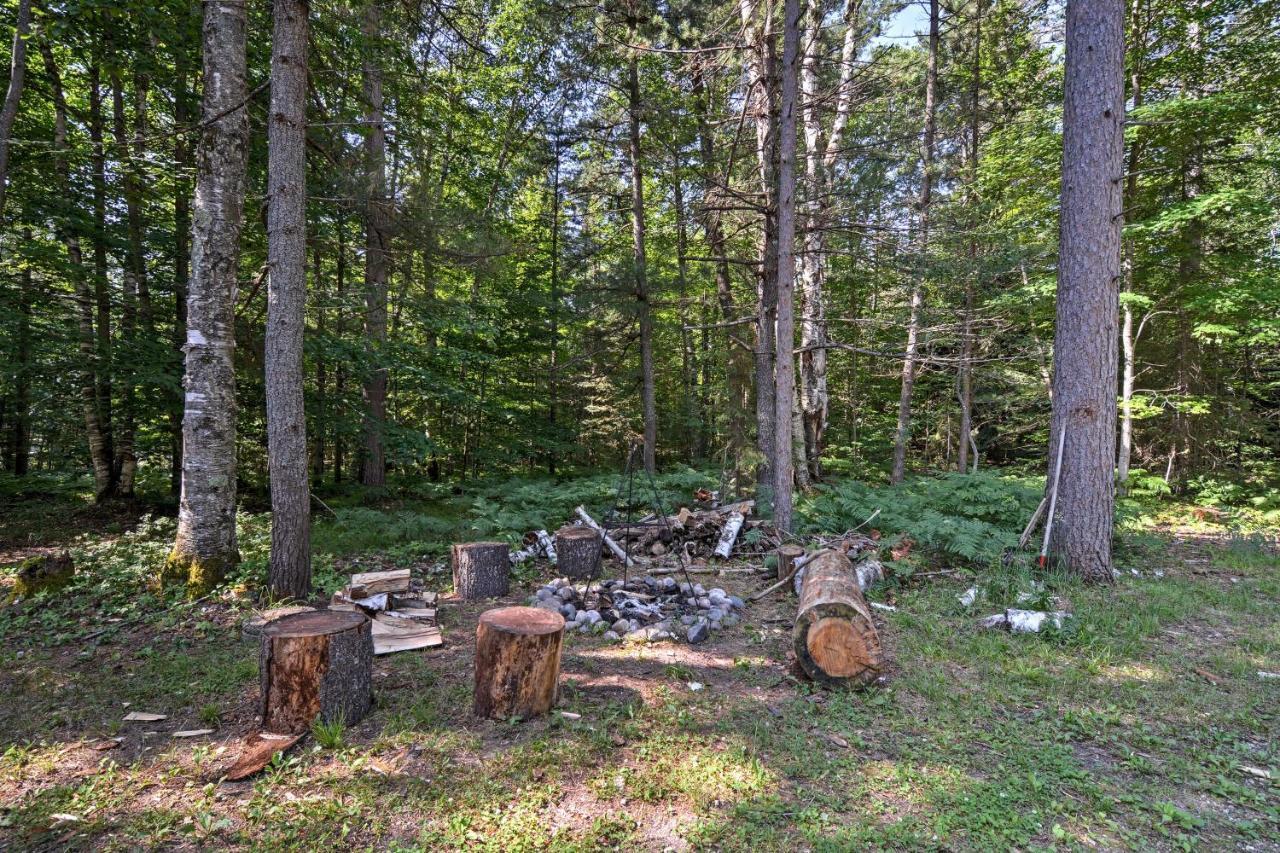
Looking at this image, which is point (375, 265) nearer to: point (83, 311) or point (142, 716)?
point (83, 311)

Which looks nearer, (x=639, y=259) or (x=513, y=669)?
(x=513, y=669)

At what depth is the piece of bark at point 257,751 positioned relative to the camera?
2.71 m

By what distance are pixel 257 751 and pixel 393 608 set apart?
2151 millimetres

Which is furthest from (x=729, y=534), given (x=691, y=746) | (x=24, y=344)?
(x=24, y=344)

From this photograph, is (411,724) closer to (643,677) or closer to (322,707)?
(322,707)

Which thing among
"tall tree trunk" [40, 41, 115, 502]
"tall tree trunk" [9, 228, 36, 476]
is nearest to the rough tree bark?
"tall tree trunk" [40, 41, 115, 502]

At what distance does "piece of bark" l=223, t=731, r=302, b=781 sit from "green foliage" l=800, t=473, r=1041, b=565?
19.7 feet

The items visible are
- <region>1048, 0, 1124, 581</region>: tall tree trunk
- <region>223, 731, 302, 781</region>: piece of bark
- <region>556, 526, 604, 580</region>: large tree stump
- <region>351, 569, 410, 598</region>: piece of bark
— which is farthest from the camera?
<region>556, 526, 604, 580</region>: large tree stump

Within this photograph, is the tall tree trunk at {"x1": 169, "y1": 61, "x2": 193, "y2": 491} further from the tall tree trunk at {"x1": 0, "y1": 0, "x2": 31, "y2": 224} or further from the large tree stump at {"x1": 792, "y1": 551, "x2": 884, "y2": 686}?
the large tree stump at {"x1": 792, "y1": 551, "x2": 884, "y2": 686}

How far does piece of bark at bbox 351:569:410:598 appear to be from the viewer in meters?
5.01

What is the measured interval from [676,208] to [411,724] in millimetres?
11339

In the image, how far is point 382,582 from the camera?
5121 millimetres

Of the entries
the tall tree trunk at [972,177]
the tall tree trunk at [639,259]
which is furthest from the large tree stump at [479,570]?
the tall tree trunk at [972,177]

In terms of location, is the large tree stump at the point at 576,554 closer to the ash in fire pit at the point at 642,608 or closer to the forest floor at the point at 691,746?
the ash in fire pit at the point at 642,608
